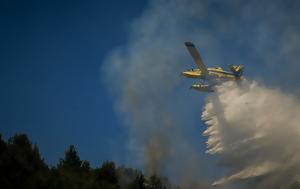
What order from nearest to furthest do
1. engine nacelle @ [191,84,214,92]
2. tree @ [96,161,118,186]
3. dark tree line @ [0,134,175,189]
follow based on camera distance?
dark tree line @ [0,134,175,189], tree @ [96,161,118,186], engine nacelle @ [191,84,214,92]

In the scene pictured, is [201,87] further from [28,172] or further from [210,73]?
[28,172]

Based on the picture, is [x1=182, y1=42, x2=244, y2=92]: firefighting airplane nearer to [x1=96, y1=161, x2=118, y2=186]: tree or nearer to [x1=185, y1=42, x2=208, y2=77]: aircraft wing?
[x1=185, y1=42, x2=208, y2=77]: aircraft wing

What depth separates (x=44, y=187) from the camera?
255ft

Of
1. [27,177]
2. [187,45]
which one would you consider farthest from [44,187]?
[187,45]

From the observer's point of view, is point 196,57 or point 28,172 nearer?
point 28,172

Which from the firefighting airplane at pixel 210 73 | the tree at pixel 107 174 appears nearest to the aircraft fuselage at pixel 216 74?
the firefighting airplane at pixel 210 73

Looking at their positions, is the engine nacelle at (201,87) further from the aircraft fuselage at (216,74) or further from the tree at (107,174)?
the tree at (107,174)

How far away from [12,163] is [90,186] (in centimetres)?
1696

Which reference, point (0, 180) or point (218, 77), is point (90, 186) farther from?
point (218, 77)

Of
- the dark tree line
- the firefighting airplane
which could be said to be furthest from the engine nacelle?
the dark tree line

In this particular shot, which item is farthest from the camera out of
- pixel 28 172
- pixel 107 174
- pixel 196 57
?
pixel 196 57

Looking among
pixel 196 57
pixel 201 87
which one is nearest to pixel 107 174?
pixel 201 87

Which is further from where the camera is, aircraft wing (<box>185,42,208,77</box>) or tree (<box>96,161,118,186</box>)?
aircraft wing (<box>185,42,208,77</box>)

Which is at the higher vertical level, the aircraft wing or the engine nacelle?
the aircraft wing
